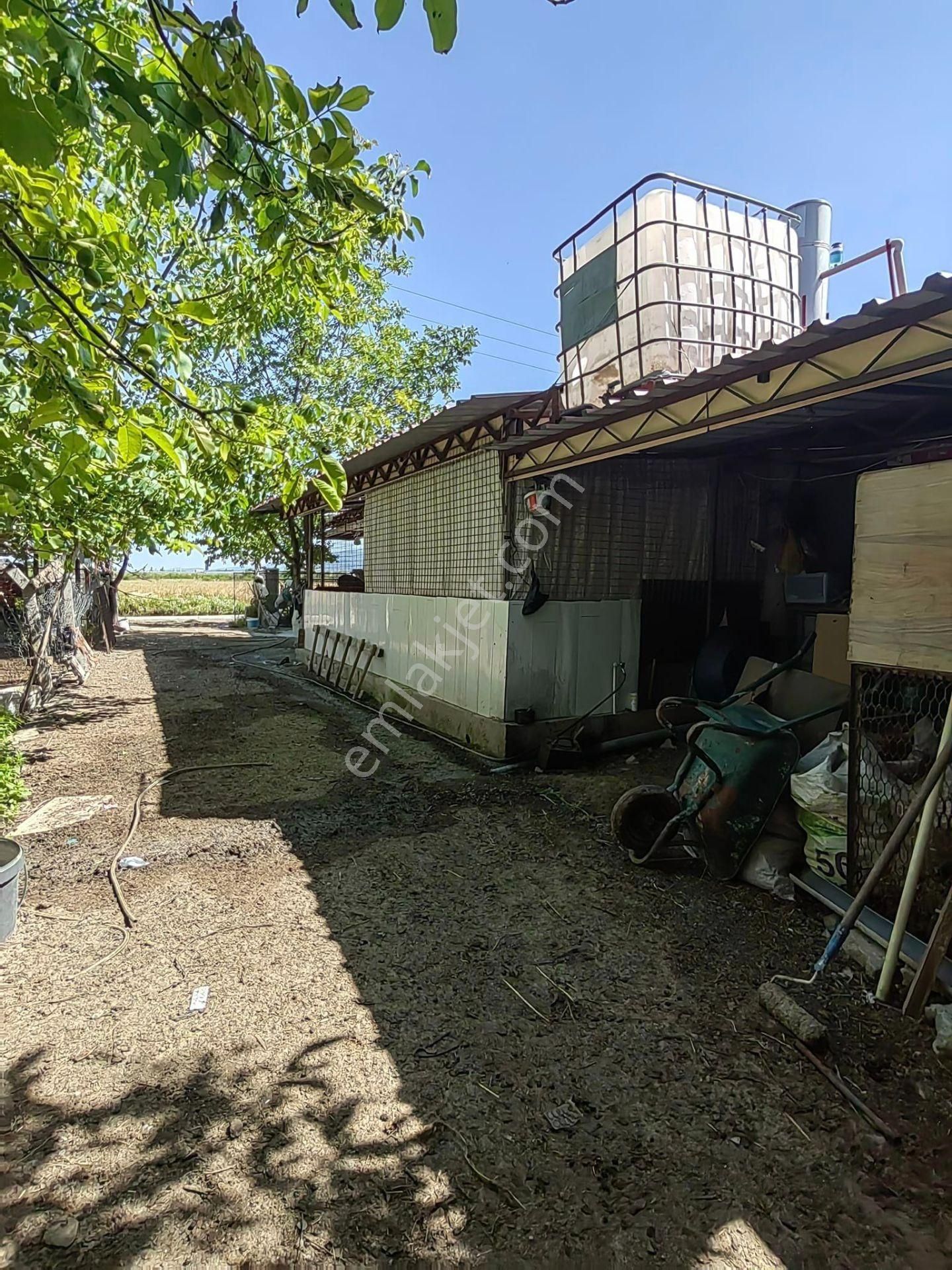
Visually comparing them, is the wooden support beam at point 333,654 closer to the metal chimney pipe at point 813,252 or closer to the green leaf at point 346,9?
the metal chimney pipe at point 813,252

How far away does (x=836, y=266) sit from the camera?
5.18 meters

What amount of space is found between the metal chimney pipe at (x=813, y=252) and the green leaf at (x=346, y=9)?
5.70 m

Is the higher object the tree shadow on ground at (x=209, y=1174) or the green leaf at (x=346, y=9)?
the green leaf at (x=346, y=9)

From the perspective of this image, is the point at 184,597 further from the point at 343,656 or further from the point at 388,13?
the point at 388,13

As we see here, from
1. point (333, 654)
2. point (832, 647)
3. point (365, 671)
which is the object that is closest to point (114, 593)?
point (333, 654)

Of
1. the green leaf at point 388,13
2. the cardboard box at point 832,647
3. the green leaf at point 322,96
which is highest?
the green leaf at point 322,96

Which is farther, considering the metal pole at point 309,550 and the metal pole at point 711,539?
the metal pole at point 309,550

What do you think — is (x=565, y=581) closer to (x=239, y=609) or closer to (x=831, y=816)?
(x=831, y=816)

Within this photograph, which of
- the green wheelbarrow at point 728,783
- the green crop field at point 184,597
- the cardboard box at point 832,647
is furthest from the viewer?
the green crop field at point 184,597

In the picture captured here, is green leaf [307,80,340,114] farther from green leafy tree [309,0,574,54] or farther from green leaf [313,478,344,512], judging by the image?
green leaf [313,478,344,512]

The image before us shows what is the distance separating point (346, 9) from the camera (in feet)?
3.51

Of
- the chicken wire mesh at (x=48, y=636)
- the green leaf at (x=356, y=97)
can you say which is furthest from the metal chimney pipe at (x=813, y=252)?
the chicken wire mesh at (x=48, y=636)

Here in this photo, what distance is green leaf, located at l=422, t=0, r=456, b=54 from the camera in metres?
1.06

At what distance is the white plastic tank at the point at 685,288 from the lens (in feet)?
14.8
